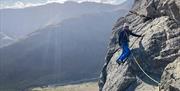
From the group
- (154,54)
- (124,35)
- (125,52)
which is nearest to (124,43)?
(124,35)

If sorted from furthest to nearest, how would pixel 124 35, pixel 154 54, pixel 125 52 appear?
pixel 124 35, pixel 125 52, pixel 154 54

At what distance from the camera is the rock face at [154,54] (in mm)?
26702

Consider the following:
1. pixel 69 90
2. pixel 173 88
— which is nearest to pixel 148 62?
pixel 173 88

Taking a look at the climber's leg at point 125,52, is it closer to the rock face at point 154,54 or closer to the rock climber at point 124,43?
the rock climber at point 124,43

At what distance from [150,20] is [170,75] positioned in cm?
1223

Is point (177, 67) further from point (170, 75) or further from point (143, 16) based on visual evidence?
point (143, 16)

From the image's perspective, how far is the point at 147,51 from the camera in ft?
101

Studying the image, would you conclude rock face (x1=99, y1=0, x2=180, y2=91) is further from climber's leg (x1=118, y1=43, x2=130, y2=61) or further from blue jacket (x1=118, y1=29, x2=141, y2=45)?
blue jacket (x1=118, y1=29, x2=141, y2=45)

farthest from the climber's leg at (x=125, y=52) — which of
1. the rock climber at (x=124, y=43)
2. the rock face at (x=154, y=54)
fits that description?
the rock face at (x=154, y=54)

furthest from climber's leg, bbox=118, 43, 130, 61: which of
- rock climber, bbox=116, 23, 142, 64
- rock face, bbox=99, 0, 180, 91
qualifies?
rock face, bbox=99, 0, 180, 91

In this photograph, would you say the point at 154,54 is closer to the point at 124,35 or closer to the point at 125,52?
the point at 125,52

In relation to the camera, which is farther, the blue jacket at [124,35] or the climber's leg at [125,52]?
the blue jacket at [124,35]

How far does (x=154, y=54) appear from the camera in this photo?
98.5ft

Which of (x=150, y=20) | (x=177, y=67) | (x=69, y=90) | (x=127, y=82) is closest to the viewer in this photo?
(x=177, y=67)
